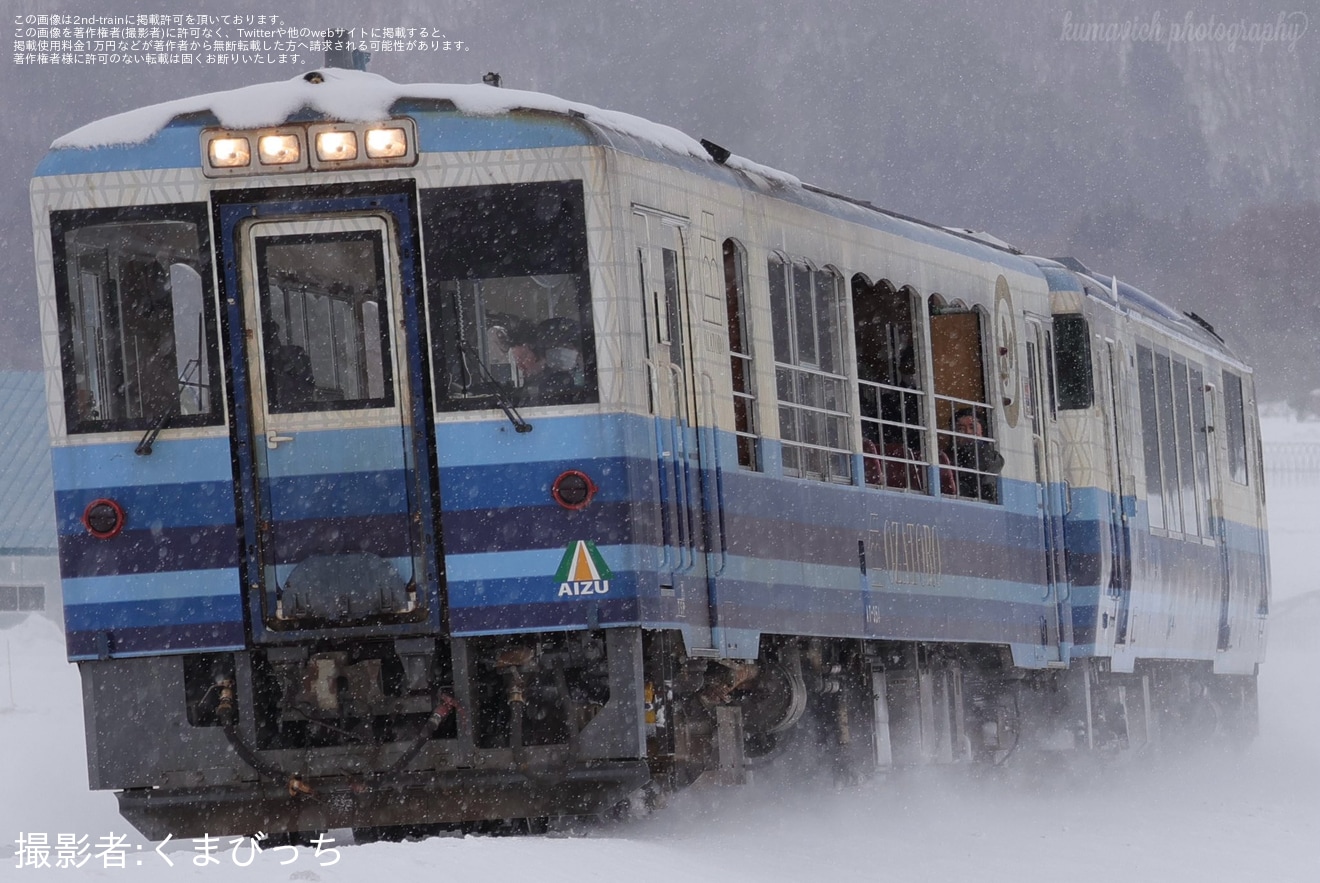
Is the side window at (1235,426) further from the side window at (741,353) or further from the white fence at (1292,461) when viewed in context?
the white fence at (1292,461)

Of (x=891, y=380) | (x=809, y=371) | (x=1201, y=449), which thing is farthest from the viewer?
(x=1201, y=449)

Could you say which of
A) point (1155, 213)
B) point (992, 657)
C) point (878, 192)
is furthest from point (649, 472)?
point (878, 192)

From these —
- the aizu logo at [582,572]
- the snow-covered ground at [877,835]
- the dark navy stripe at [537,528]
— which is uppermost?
the dark navy stripe at [537,528]

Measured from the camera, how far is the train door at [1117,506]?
1509 centimetres

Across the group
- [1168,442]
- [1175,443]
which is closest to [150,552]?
[1168,442]

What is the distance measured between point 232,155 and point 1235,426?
12.0m

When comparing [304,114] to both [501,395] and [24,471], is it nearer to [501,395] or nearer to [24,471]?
[501,395]

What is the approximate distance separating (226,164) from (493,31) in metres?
117

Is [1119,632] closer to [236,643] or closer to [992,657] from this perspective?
[992,657]

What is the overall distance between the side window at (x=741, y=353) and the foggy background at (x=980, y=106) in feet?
274

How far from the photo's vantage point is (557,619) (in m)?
9.12

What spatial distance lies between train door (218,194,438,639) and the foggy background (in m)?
85.1

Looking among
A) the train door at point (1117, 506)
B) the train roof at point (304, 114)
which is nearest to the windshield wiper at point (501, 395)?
the train roof at point (304, 114)

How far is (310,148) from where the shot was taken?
9133 mm
